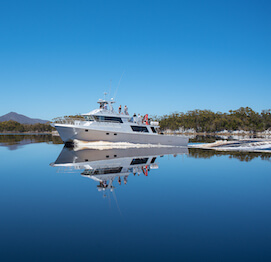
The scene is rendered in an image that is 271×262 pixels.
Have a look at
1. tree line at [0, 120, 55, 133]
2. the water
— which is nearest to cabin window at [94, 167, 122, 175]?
the water

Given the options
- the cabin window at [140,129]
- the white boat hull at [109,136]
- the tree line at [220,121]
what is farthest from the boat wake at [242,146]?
the tree line at [220,121]

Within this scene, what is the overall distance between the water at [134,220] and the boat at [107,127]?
55.0 ft

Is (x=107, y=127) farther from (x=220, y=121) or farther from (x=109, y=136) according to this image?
(x=220, y=121)

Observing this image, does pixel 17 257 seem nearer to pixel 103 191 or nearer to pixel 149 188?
pixel 103 191

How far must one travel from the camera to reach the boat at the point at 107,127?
92.7 ft

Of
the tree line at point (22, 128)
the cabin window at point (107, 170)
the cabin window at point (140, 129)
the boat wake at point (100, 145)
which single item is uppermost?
the tree line at point (22, 128)

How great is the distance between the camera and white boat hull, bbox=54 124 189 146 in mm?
28078

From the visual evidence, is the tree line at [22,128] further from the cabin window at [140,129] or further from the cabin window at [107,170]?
the cabin window at [107,170]

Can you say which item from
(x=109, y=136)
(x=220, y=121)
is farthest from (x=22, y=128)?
(x=109, y=136)

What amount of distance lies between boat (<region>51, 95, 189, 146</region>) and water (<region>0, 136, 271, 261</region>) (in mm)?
16756

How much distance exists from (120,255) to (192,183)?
7.14 metres

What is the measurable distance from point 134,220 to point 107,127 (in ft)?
76.1

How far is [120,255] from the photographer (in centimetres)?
472

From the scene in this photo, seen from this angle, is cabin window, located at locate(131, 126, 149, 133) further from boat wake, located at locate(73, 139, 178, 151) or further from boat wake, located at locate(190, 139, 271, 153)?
boat wake, located at locate(190, 139, 271, 153)
